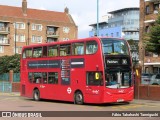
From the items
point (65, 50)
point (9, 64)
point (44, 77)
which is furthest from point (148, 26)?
point (65, 50)

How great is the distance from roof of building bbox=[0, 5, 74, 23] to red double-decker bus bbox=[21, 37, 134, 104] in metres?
65.4

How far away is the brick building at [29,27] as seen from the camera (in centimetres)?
9344

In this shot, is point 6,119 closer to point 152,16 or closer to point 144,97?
point 144,97

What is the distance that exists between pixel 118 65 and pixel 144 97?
5197 mm

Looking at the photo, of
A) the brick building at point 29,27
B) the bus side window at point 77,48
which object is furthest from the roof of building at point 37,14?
the bus side window at point 77,48

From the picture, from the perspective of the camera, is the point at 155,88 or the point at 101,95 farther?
the point at 155,88

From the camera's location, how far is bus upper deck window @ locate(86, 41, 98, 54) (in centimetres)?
2508

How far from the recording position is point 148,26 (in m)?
55.9

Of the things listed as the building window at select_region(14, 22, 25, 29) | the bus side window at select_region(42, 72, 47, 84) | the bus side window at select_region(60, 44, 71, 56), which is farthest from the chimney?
the bus side window at select_region(60, 44, 71, 56)

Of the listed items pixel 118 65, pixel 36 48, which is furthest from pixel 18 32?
pixel 118 65

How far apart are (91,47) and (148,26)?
104 feet

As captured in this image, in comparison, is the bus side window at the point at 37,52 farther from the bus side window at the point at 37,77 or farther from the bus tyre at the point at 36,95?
the bus tyre at the point at 36,95

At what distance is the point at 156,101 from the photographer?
28.0 metres

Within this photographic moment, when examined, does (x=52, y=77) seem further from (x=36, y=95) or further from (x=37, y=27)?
(x=37, y=27)
